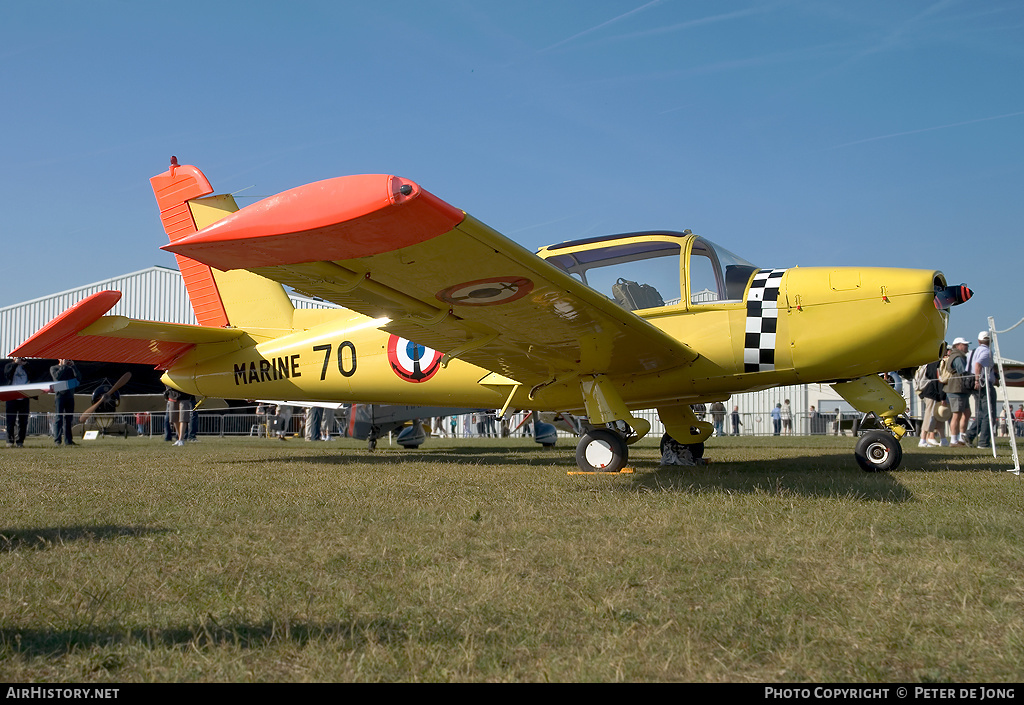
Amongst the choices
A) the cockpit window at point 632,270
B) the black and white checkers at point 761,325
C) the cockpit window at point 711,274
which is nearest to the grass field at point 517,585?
the black and white checkers at point 761,325

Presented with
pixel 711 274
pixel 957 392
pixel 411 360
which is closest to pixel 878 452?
pixel 711 274

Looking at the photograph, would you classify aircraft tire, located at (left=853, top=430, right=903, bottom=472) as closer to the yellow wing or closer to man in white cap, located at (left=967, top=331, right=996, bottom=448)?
the yellow wing

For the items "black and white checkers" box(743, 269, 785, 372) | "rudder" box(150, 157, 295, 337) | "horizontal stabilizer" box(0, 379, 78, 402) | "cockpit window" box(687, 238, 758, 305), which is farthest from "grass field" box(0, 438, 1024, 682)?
"horizontal stabilizer" box(0, 379, 78, 402)

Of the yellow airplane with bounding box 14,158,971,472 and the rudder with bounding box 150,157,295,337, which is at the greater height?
the rudder with bounding box 150,157,295,337

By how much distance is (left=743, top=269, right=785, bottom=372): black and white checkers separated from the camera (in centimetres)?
698

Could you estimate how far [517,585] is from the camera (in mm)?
2918

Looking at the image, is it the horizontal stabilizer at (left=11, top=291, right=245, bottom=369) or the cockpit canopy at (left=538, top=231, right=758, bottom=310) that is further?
the horizontal stabilizer at (left=11, top=291, right=245, bottom=369)

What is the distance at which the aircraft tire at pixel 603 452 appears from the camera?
7.11 meters

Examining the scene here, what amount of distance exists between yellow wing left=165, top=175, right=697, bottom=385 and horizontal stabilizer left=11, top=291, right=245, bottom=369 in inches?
150

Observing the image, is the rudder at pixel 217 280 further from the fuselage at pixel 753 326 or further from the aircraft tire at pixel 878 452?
the aircraft tire at pixel 878 452

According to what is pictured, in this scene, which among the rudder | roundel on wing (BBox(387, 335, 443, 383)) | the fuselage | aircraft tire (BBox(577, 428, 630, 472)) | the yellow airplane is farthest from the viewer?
the rudder

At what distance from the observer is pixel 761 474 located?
23.7 feet

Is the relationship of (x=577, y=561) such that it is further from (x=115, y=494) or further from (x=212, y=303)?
(x=212, y=303)

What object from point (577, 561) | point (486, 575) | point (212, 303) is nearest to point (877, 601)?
point (577, 561)
